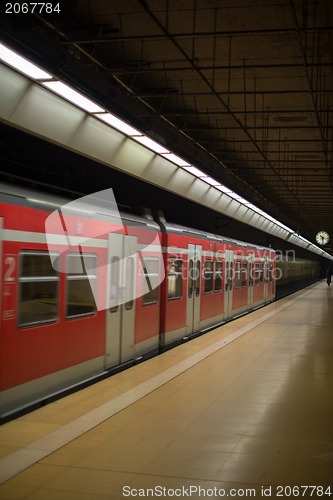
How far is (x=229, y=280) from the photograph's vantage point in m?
17.9

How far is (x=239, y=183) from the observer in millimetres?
22688

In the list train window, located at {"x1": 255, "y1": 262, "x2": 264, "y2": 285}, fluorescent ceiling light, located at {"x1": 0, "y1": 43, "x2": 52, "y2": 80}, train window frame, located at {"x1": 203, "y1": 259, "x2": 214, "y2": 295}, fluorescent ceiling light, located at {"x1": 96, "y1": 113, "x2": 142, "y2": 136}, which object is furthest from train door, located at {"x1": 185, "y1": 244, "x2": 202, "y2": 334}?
train window, located at {"x1": 255, "y1": 262, "x2": 264, "y2": 285}

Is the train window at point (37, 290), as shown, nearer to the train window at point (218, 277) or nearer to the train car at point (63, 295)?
the train car at point (63, 295)

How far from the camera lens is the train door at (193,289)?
13320mm

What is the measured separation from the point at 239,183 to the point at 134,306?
1370 cm

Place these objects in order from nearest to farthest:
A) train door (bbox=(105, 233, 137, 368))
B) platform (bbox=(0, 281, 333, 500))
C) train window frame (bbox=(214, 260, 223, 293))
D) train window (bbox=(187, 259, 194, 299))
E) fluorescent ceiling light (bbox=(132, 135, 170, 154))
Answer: platform (bbox=(0, 281, 333, 500)) → train door (bbox=(105, 233, 137, 368)) → fluorescent ceiling light (bbox=(132, 135, 170, 154)) → train window (bbox=(187, 259, 194, 299)) → train window frame (bbox=(214, 260, 223, 293))

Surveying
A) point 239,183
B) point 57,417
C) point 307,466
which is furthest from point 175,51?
point 239,183

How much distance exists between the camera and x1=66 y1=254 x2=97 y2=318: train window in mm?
7438

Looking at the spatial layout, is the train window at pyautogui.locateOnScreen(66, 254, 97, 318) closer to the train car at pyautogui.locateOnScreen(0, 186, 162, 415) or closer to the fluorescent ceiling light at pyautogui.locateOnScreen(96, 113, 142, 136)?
the train car at pyautogui.locateOnScreen(0, 186, 162, 415)

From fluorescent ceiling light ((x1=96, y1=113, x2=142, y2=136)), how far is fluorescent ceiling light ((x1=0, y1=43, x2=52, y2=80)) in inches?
73.5

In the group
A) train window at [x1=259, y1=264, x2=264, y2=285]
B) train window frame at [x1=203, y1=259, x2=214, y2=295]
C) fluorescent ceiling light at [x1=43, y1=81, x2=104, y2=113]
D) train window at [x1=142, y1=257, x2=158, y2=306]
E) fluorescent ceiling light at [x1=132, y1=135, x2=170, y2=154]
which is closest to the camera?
fluorescent ceiling light at [x1=43, y1=81, x2=104, y2=113]

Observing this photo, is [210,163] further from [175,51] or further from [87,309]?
[87,309]

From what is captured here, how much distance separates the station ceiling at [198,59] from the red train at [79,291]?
1512mm

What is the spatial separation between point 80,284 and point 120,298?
152cm
